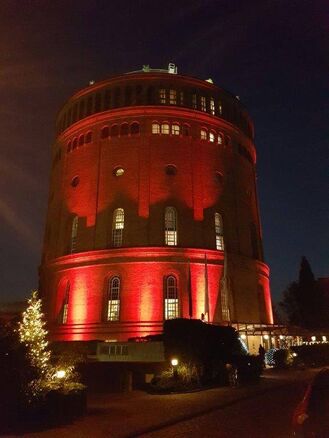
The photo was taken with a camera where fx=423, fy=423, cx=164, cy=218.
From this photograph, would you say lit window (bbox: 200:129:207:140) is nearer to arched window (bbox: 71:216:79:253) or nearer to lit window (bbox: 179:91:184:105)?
lit window (bbox: 179:91:184:105)

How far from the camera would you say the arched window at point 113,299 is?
3234cm

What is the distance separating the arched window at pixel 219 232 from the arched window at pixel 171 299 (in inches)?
214

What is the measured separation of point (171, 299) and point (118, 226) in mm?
7469

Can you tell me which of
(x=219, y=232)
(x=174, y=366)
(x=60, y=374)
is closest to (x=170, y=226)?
(x=219, y=232)

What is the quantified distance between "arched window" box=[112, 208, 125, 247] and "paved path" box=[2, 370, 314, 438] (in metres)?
16.9

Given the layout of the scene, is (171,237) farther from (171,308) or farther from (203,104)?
(203,104)

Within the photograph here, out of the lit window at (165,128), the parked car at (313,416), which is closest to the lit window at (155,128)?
the lit window at (165,128)

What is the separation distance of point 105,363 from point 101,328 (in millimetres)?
12477

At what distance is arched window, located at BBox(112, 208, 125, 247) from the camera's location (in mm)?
34375

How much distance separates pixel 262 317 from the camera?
38.0 metres

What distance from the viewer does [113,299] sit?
3275 cm

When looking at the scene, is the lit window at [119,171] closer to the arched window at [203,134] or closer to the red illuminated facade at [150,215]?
the red illuminated facade at [150,215]

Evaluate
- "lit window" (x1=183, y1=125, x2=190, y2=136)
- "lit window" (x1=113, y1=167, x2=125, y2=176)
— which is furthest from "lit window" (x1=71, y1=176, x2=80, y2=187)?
"lit window" (x1=183, y1=125, x2=190, y2=136)

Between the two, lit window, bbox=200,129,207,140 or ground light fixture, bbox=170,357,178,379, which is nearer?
ground light fixture, bbox=170,357,178,379
